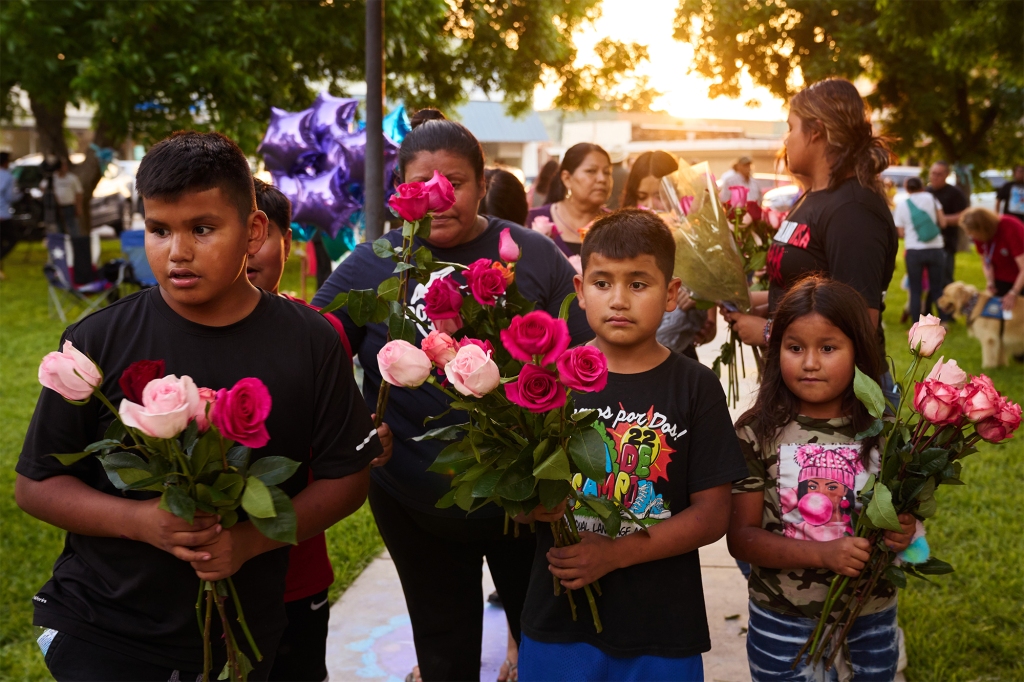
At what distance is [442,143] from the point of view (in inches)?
112

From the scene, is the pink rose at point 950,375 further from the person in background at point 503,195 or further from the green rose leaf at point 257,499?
the person in background at point 503,195

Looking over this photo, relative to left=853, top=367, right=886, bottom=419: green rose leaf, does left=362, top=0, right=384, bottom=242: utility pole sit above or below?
above

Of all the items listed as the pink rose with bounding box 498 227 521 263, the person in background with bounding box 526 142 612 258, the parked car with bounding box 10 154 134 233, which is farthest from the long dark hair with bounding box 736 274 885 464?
the parked car with bounding box 10 154 134 233

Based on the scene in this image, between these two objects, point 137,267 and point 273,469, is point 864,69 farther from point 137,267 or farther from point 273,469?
point 273,469

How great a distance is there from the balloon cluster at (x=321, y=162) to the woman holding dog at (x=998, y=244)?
668 centimetres

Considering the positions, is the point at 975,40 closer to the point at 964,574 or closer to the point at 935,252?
the point at 935,252

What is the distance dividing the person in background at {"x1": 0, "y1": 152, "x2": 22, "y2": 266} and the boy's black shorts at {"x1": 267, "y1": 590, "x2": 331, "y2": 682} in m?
15.3

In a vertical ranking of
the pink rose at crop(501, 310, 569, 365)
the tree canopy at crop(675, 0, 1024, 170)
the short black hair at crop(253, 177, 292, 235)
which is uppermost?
the tree canopy at crop(675, 0, 1024, 170)

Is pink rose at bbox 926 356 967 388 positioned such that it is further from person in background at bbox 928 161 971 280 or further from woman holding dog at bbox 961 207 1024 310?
person in background at bbox 928 161 971 280

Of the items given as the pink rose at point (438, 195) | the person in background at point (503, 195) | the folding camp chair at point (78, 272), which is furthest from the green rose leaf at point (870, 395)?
the folding camp chair at point (78, 272)

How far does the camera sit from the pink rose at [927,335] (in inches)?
93.0

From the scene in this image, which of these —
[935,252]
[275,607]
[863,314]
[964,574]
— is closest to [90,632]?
[275,607]

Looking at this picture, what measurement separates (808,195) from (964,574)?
2.33 m

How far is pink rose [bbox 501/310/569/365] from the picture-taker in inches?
72.5
